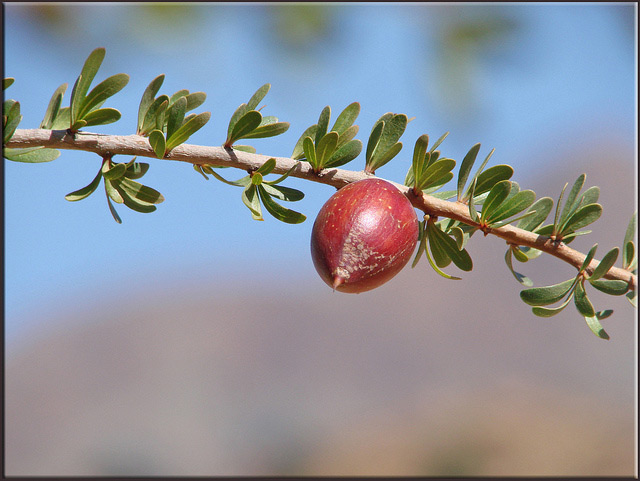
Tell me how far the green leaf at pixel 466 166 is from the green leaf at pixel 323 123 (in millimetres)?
254

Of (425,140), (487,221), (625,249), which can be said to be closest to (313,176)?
(425,140)

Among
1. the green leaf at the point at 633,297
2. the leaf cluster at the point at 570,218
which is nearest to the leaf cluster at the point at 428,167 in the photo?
the leaf cluster at the point at 570,218

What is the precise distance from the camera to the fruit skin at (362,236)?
1.00 metres

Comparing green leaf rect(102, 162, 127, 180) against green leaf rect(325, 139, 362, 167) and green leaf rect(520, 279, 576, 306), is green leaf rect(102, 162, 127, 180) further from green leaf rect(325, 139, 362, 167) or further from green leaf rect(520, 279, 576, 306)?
green leaf rect(520, 279, 576, 306)

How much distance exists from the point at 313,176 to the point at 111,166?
355 mm

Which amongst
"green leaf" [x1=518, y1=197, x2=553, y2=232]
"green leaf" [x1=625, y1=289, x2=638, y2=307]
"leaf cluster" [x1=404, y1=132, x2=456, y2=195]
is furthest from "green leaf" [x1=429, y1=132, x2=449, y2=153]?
"green leaf" [x1=625, y1=289, x2=638, y2=307]

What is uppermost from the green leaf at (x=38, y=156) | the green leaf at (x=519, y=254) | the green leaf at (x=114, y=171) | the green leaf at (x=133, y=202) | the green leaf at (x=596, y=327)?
the green leaf at (x=519, y=254)

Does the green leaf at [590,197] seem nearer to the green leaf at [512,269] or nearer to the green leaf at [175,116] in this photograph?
the green leaf at [512,269]

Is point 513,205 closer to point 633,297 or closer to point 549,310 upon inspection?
point 549,310

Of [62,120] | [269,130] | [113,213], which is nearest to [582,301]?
[269,130]

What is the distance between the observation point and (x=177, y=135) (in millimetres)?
1053

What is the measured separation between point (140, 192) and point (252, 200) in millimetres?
211

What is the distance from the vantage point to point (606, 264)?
3.53 ft

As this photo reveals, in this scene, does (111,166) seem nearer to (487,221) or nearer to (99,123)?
(99,123)
